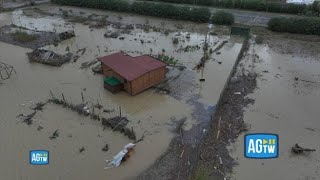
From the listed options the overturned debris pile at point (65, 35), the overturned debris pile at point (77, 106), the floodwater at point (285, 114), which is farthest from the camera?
the overturned debris pile at point (65, 35)

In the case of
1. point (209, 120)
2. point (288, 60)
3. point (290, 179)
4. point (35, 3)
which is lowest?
point (290, 179)

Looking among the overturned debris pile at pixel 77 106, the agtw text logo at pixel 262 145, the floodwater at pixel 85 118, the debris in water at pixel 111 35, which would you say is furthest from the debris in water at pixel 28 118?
the agtw text logo at pixel 262 145

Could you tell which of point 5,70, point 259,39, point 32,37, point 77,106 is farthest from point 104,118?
point 259,39

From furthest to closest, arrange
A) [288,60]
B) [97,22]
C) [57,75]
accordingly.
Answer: [97,22] < [288,60] < [57,75]

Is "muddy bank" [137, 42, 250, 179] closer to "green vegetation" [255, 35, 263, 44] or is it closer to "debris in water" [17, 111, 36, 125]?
"debris in water" [17, 111, 36, 125]

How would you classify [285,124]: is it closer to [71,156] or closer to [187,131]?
[187,131]

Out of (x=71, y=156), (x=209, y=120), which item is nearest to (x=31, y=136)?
(x=71, y=156)

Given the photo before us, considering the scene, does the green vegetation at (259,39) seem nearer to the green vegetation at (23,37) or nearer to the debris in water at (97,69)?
the debris in water at (97,69)
